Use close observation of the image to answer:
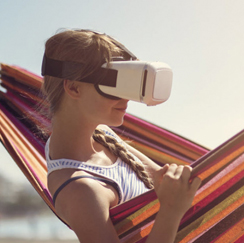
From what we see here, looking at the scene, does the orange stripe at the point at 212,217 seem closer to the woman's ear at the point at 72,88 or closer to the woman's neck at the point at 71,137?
the woman's neck at the point at 71,137

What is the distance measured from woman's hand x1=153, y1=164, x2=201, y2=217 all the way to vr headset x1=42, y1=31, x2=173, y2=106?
0.23 m

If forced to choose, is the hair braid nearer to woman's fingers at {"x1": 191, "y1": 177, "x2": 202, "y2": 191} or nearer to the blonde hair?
the blonde hair

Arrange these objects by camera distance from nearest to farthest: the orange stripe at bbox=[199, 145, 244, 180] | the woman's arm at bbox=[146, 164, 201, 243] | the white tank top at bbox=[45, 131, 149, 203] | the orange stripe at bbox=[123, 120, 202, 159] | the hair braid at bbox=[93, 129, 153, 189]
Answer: the woman's arm at bbox=[146, 164, 201, 243] < the orange stripe at bbox=[199, 145, 244, 180] < the white tank top at bbox=[45, 131, 149, 203] < the hair braid at bbox=[93, 129, 153, 189] < the orange stripe at bbox=[123, 120, 202, 159]

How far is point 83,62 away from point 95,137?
1.17 feet

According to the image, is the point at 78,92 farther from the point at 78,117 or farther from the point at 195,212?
the point at 195,212

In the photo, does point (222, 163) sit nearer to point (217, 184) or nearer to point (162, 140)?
point (217, 184)

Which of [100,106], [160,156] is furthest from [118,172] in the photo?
[160,156]

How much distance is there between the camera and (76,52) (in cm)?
129

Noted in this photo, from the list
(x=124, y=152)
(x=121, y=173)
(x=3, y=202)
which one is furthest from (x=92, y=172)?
(x=3, y=202)

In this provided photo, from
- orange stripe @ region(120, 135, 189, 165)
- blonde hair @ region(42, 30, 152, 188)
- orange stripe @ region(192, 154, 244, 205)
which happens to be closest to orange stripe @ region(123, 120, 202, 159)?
orange stripe @ region(120, 135, 189, 165)

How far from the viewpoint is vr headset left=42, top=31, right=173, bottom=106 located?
1.10 metres

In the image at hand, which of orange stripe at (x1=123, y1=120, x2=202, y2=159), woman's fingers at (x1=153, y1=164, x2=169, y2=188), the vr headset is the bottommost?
orange stripe at (x1=123, y1=120, x2=202, y2=159)

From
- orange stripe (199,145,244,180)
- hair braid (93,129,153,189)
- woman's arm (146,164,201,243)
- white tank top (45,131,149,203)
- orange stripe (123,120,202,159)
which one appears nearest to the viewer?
woman's arm (146,164,201,243)

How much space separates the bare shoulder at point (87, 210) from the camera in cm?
109
